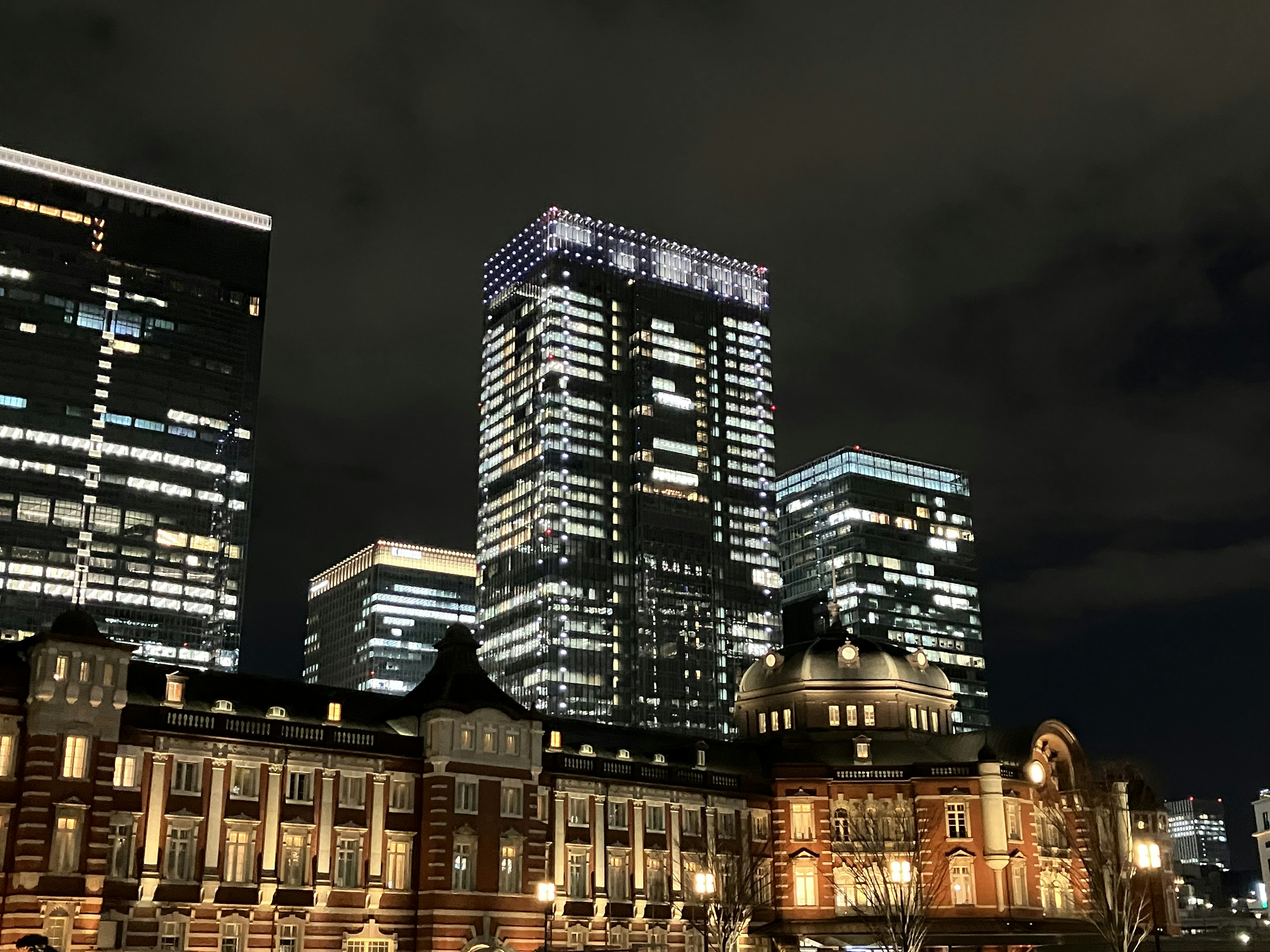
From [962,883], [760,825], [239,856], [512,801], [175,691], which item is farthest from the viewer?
[760,825]

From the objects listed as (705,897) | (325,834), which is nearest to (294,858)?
(325,834)

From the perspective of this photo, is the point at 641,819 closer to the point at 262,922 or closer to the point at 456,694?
the point at 456,694

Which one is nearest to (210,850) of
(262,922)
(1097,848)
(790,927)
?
(262,922)

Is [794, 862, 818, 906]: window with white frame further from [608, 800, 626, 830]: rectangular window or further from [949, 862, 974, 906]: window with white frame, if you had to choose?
[608, 800, 626, 830]: rectangular window

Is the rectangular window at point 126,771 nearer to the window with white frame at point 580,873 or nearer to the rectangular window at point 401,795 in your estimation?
the rectangular window at point 401,795

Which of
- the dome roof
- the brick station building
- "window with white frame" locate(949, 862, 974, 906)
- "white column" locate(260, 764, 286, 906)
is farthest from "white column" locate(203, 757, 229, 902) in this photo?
"window with white frame" locate(949, 862, 974, 906)

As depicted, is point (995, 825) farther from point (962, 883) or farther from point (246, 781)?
point (246, 781)

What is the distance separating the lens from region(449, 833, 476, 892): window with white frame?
3578 inches

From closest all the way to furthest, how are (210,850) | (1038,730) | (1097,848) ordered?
(210,850) < (1097,848) < (1038,730)

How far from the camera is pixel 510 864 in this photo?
93562 millimetres

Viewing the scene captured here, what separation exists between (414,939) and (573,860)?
45.0 feet

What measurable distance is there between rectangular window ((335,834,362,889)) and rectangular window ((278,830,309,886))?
1.92 m

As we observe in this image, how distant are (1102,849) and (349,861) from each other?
176ft

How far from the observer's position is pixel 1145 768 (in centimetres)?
11988
